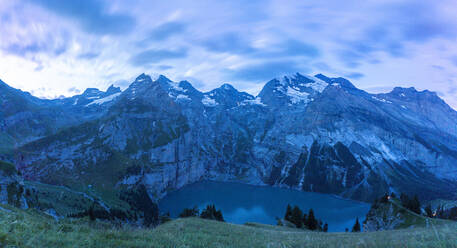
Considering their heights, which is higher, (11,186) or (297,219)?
(11,186)

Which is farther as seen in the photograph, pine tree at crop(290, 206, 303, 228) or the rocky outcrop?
pine tree at crop(290, 206, 303, 228)

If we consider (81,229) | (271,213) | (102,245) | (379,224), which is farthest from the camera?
(271,213)

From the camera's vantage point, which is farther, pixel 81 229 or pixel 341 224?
pixel 341 224

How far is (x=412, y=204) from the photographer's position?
84125 mm

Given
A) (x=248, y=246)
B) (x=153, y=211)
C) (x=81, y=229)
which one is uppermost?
(x=81, y=229)

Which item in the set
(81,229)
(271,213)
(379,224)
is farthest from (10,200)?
(271,213)

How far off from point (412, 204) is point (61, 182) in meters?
192

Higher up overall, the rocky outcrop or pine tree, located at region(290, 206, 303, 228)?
the rocky outcrop

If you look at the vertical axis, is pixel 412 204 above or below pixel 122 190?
above

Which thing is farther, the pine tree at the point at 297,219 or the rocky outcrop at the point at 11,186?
the pine tree at the point at 297,219

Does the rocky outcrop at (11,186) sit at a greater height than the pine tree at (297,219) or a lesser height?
greater

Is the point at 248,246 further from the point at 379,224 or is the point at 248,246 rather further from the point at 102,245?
the point at 379,224

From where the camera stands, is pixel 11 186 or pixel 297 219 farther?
pixel 297 219

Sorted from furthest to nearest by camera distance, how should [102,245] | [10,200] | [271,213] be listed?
[271,213] → [10,200] → [102,245]
